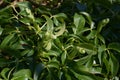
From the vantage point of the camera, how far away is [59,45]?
1.82 meters

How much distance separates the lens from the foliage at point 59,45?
173cm

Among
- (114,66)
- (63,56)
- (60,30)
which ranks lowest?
(114,66)

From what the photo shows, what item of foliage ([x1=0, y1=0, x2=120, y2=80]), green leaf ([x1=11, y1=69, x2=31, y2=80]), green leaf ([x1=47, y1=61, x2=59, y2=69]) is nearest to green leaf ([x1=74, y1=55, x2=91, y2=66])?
foliage ([x1=0, y1=0, x2=120, y2=80])

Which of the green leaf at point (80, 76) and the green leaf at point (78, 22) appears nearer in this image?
the green leaf at point (80, 76)

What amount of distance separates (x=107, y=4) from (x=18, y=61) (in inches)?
27.2

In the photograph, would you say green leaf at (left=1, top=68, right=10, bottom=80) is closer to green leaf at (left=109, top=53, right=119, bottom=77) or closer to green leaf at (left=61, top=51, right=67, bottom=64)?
green leaf at (left=61, top=51, right=67, bottom=64)

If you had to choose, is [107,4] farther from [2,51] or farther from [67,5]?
[2,51]

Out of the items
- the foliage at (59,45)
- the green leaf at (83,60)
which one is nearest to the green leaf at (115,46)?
the foliage at (59,45)

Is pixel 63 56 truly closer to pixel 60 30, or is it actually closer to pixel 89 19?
pixel 60 30

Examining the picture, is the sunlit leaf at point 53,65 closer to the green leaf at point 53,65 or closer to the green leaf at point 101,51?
the green leaf at point 53,65

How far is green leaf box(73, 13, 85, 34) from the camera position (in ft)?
6.36

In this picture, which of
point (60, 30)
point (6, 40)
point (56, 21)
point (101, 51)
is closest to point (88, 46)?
point (101, 51)

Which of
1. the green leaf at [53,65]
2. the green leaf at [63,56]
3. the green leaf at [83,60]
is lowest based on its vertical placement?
the green leaf at [83,60]

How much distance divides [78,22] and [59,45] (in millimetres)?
221
